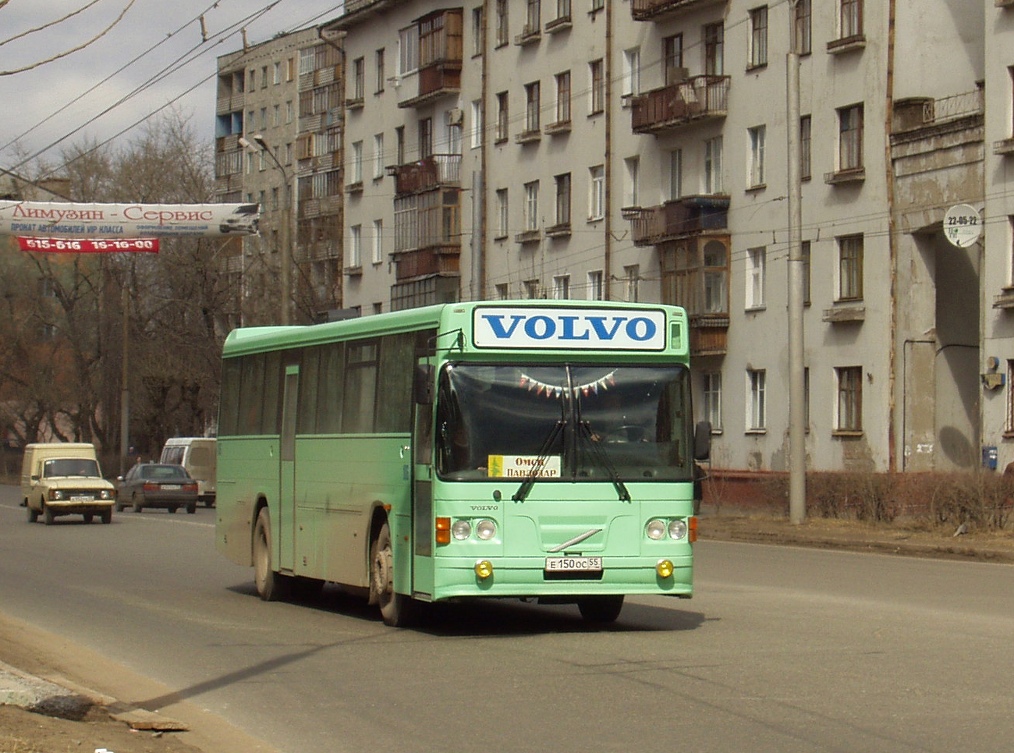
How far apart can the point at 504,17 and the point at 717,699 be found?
4860 centimetres

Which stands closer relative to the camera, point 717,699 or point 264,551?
point 717,699

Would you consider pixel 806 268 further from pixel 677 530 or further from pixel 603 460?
pixel 603 460

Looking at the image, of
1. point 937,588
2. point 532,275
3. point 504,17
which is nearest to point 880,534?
point 937,588

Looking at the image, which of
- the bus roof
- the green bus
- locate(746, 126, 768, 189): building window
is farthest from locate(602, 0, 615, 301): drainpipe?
the bus roof

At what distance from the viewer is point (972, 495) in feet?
92.7

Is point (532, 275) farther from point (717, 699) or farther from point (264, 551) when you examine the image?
point (717, 699)

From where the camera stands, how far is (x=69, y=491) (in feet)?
132

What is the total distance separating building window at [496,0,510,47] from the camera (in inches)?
2234

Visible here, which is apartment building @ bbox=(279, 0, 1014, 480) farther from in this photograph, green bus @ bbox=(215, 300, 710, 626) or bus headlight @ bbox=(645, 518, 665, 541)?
bus headlight @ bbox=(645, 518, 665, 541)

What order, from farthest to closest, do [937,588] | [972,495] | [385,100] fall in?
[385,100] < [972,495] < [937,588]

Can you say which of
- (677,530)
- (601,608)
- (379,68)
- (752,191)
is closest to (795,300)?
(752,191)

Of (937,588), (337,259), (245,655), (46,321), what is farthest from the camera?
(46,321)

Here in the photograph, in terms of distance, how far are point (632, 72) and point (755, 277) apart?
26.4 ft

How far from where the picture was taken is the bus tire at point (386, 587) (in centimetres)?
1493
